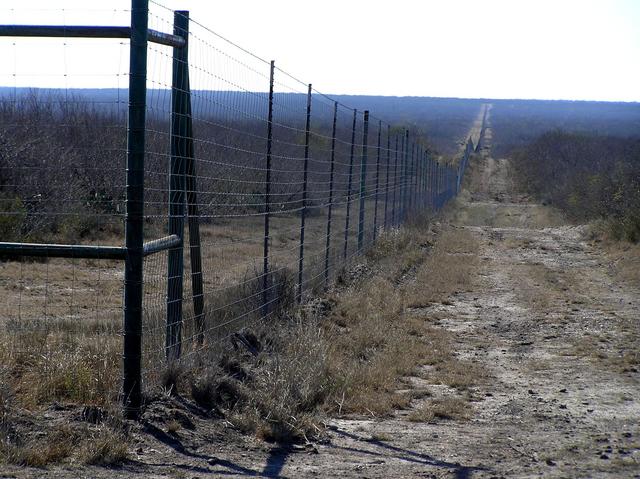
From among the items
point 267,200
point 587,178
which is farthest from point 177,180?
point 587,178

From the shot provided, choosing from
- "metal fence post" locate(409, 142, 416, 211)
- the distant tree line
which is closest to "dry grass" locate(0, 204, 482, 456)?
the distant tree line

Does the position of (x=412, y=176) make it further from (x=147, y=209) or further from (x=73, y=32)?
(x=73, y=32)

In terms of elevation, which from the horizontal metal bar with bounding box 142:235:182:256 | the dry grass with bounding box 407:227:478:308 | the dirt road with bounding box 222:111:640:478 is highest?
the horizontal metal bar with bounding box 142:235:182:256

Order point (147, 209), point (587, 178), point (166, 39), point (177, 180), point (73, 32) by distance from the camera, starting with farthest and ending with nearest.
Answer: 1. point (587, 178)
2. point (147, 209)
3. point (177, 180)
4. point (166, 39)
5. point (73, 32)

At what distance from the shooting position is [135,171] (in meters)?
5.06

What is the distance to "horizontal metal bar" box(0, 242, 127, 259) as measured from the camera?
5.08 metres

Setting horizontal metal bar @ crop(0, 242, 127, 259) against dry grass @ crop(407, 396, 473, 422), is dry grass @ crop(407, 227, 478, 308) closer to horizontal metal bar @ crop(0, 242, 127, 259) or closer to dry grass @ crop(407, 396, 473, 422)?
dry grass @ crop(407, 396, 473, 422)

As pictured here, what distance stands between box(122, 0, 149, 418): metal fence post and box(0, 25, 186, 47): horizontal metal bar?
4.5 inches

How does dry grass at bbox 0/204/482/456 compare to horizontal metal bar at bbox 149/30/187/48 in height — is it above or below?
below

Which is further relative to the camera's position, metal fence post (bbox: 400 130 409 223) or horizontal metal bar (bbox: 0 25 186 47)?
metal fence post (bbox: 400 130 409 223)

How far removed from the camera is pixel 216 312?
7.29 m

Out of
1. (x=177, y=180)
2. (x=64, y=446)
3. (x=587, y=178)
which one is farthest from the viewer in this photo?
(x=587, y=178)

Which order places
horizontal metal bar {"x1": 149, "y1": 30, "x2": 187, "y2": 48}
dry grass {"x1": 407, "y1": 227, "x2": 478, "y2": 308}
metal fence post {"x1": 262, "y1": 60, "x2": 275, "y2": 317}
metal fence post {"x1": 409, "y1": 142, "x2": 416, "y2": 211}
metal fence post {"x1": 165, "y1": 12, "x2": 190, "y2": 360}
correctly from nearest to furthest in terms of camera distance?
horizontal metal bar {"x1": 149, "y1": 30, "x2": 187, "y2": 48} → metal fence post {"x1": 165, "y1": 12, "x2": 190, "y2": 360} → metal fence post {"x1": 262, "y1": 60, "x2": 275, "y2": 317} → dry grass {"x1": 407, "y1": 227, "x2": 478, "y2": 308} → metal fence post {"x1": 409, "y1": 142, "x2": 416, "y2": 211}

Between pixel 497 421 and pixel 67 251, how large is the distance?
10.2ft
